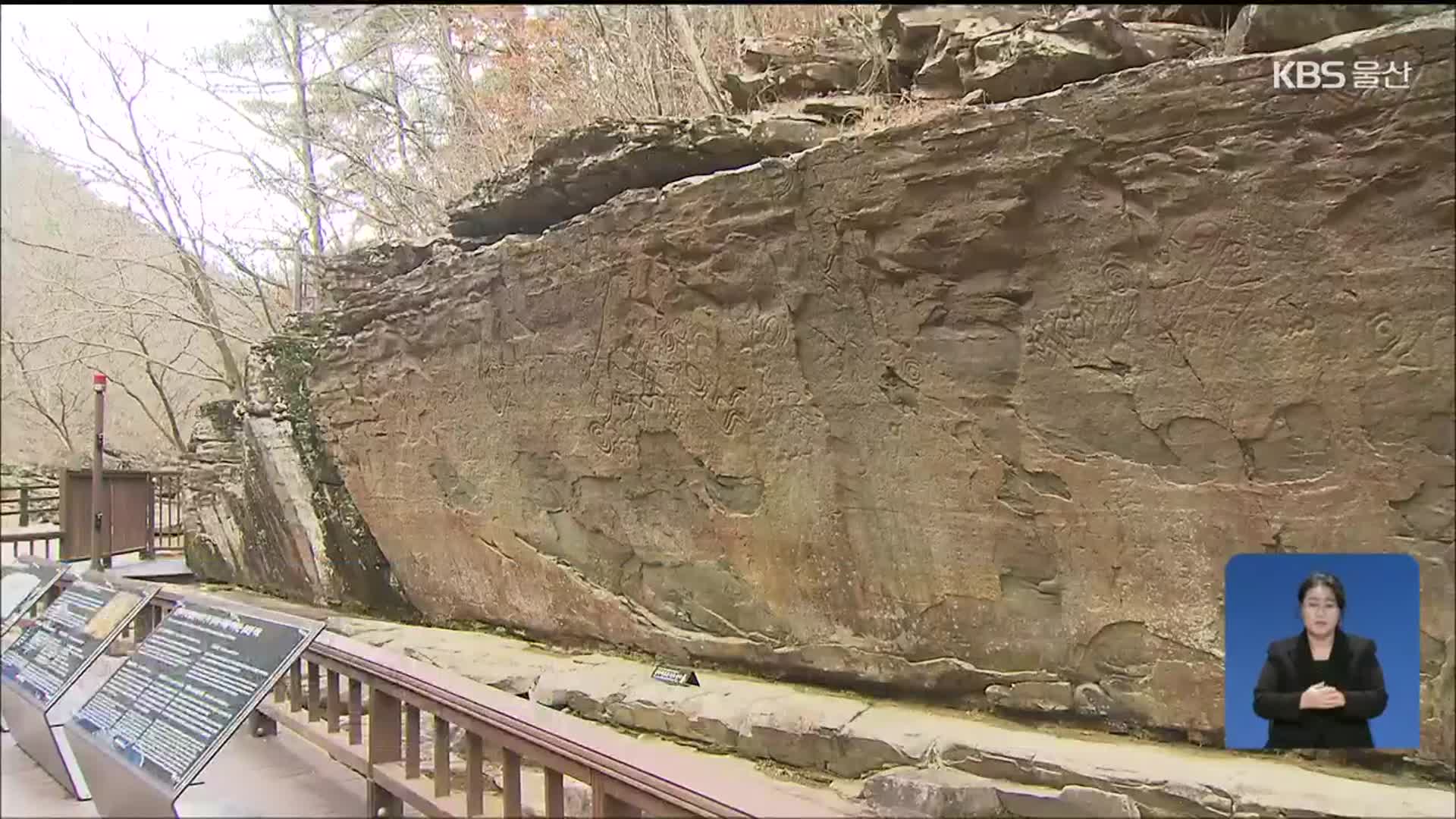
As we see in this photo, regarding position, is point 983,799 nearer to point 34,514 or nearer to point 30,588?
point 30,588

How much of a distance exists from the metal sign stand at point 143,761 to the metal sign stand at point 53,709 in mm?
353

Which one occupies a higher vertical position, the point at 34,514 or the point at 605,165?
the point at 605,165

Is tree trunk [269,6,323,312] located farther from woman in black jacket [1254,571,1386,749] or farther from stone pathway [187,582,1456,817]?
woman in black jacket [1254,571,1386,749]

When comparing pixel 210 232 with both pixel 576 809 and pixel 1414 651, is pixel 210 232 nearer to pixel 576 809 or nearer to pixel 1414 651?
pixel 576 809

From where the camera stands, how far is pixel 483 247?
16.5ft

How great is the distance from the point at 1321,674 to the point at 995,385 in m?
1.56

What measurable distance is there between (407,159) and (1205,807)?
17.4 ft

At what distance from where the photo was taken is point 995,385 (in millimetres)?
3480

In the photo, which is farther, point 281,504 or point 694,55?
point 281,504

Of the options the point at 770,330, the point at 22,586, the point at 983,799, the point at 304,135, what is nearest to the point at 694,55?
the point at 770,330

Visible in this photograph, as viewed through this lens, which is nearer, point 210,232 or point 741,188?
point 741,188

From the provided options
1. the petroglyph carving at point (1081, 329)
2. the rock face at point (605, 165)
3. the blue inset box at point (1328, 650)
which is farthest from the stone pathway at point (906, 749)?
the rock face at point (605, 165)

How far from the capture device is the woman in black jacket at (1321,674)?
7.02 ft

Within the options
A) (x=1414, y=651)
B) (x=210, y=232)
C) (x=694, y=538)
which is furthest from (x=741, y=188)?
(x=1414, y=651)
